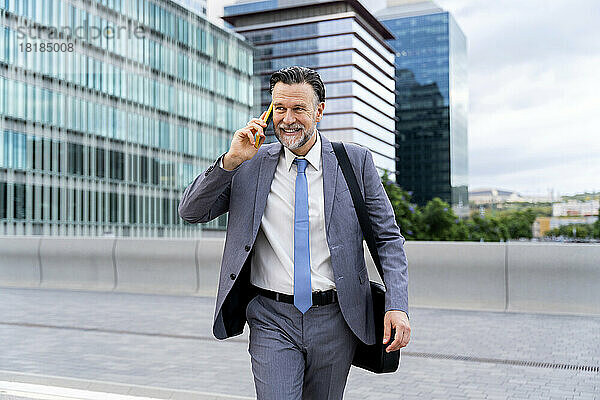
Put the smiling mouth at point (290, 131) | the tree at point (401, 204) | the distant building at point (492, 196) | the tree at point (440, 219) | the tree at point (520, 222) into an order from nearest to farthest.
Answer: the smiling mouth at point (290, 131)
the tree at point (401, 204)
the tree at point (440, 219)
the distant building at point (492, 196)
the tree at point (520, 222)

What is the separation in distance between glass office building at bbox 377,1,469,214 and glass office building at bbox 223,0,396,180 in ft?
8.52

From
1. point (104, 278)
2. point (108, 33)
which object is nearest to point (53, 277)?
point (104, 278)

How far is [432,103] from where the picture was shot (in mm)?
91562

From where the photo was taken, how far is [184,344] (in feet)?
25.0

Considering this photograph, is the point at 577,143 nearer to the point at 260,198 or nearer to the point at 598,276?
the point at 598,276

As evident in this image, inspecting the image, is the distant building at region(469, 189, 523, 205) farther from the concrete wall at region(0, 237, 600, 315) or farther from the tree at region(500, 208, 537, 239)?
the concrete wall at region(0, 237, 600, 315)

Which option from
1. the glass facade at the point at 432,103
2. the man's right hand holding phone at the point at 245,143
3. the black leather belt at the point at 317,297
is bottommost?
the black leather belt at the point at 317,297

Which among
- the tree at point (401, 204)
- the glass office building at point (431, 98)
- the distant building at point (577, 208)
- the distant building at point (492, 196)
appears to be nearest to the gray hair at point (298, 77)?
the tree at point (401, 204)

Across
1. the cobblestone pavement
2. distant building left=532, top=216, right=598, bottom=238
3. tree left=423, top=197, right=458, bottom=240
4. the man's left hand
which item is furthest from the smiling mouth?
distant building left=532, top=216, right=598, bottom=238

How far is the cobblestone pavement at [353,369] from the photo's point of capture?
575 centimetres

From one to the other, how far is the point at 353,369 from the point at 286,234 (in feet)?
12.9

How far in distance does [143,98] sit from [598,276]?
53.7 meters

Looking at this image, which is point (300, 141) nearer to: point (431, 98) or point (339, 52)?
point (431, 98)

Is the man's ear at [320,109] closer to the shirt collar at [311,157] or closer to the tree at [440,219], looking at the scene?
the shirt collar at [311,157]
